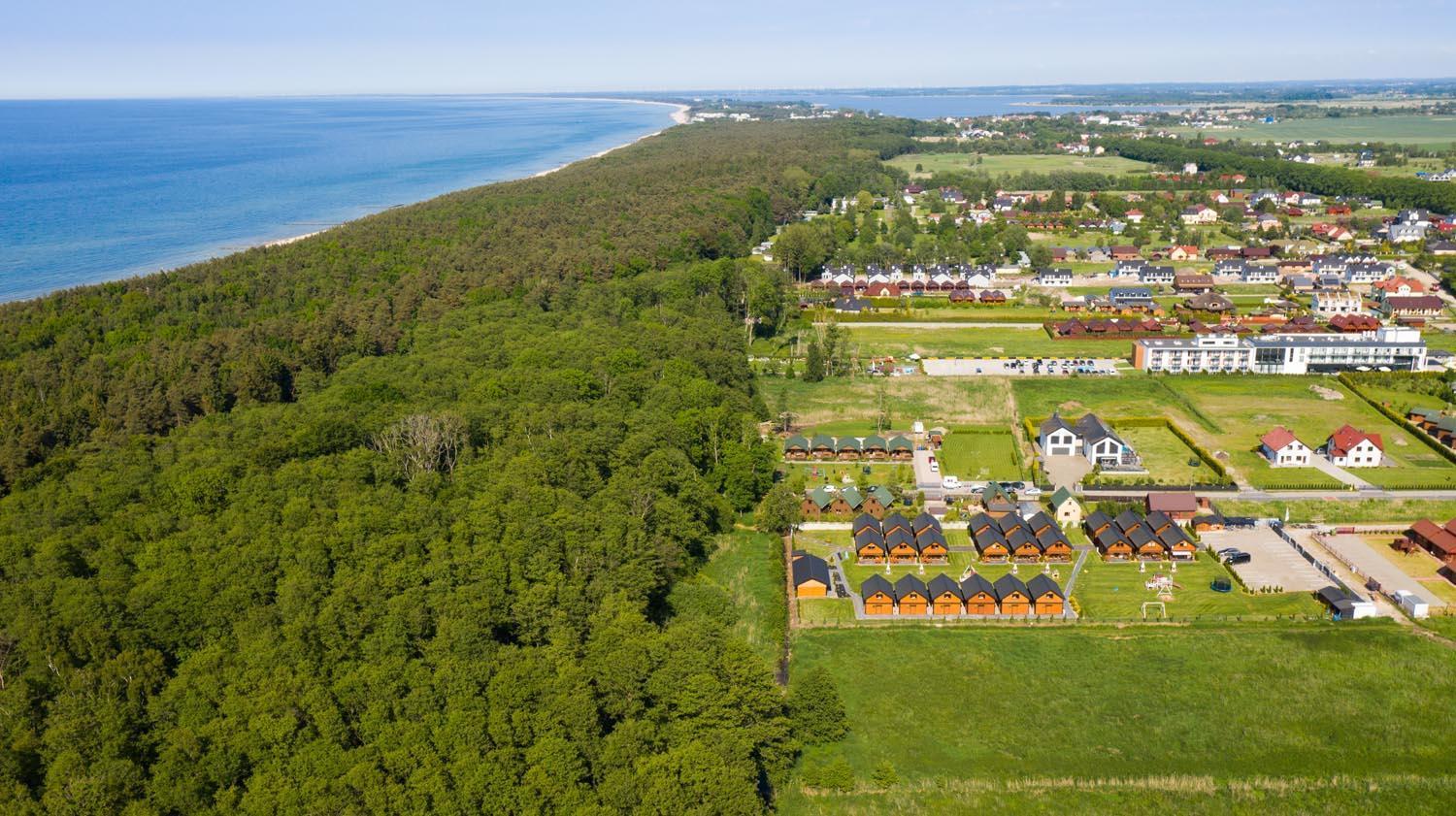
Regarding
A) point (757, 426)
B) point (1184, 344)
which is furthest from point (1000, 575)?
point (1184, 344)

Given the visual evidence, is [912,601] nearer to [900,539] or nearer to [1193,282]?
[900,539]

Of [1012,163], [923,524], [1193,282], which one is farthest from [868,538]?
[1012,163]

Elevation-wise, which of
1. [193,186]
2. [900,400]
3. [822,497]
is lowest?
[822,497]

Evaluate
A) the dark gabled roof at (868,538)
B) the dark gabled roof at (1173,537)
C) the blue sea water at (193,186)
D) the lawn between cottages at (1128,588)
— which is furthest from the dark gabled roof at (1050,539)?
the blue sea water at (193,186)

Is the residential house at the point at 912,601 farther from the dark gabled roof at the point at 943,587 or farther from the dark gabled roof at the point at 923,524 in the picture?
the dark gabled roof at the point at 923,524

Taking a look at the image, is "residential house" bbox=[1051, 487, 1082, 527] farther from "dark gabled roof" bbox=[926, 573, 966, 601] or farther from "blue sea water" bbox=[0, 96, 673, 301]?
"blue sea water" bbox=[0, 96, 673, 301]

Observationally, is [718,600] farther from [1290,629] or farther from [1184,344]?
[1184,344]

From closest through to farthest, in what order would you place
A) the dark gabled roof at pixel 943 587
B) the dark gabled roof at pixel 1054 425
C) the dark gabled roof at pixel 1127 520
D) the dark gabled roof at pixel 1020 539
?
the dark gabled roof at pixel 943 587 < the dark gabled roof at pixel 1020 539 < the dark gabled roof at pixel 1127 520 < the dark gabled roof at pixel 1054 425

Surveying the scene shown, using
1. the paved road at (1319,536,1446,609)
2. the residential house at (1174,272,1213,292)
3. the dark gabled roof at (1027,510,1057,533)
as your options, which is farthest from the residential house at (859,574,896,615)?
the residential house at (1174,272,1213,292)
